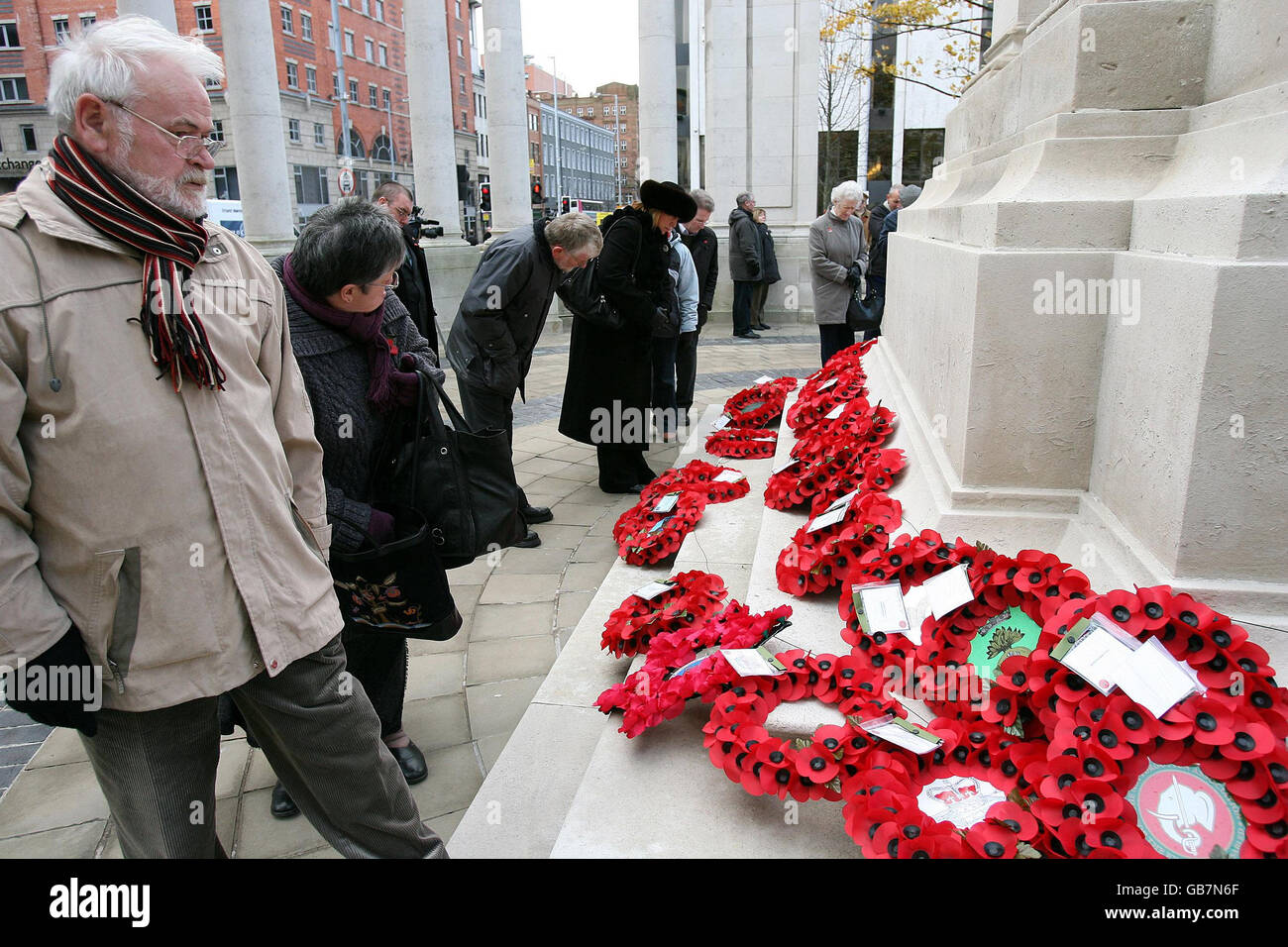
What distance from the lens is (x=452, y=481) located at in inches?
101

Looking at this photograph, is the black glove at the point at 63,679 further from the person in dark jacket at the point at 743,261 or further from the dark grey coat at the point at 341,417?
the person in dark jacket at the point at 743,261

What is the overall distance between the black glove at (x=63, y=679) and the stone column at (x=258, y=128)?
8178 millimetres

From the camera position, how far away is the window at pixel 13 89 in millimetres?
42812

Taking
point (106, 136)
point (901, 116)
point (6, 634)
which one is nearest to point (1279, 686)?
point (6, 634)

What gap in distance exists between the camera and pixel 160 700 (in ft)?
5.30

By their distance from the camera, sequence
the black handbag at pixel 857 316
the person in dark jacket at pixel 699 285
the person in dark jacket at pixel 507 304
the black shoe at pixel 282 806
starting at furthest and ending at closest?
the black handbag at pixel 857 316, the person in dark jacket at pixel 699 285, the person in dark jacket at pixel 507 304, the black shoe at pixel 282 806

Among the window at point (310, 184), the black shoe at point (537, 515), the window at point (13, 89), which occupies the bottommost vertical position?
the black shoe at point (537, 515)

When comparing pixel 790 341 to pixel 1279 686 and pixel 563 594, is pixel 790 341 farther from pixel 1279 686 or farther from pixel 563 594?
pixel 1279 686

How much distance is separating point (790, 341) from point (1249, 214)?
10.8 metres

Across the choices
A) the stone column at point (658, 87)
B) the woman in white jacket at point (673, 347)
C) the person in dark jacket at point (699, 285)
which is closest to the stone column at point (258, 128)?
the person in dark jacket at point (699, 285)

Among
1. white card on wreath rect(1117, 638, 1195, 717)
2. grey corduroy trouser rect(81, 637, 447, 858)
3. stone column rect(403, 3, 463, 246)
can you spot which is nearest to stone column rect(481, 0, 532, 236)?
stone column rect(403, 3, 463, 246)

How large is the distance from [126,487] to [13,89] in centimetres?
5464

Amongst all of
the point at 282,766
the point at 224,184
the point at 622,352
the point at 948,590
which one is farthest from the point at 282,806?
the point at 224,184

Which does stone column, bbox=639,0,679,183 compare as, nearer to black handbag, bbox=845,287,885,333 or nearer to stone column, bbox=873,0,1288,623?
black handbag, bbox=845,287,885,333
